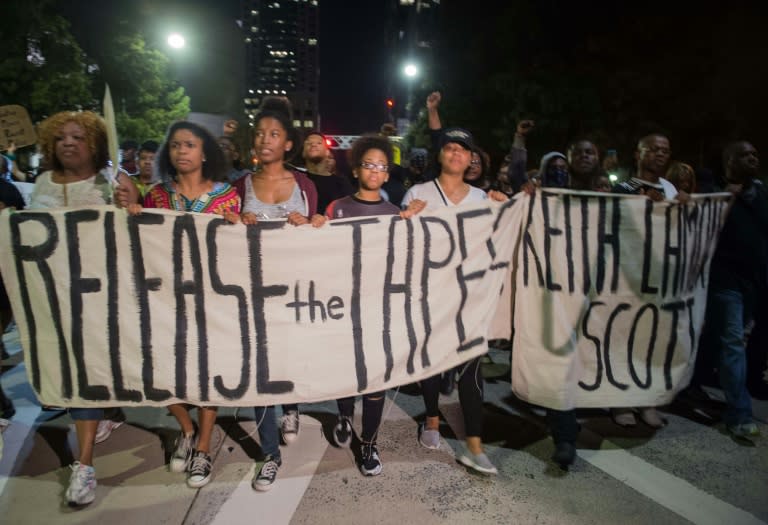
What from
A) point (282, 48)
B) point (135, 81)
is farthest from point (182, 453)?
point (282, 48)

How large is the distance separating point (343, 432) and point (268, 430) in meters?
0.58

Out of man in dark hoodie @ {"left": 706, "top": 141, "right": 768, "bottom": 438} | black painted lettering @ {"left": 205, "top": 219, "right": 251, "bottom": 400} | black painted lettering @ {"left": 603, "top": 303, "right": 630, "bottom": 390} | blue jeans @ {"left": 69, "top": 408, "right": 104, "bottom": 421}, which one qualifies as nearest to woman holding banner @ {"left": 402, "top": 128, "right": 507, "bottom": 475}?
black painted lettering @ {"left": 603, "top": 303, "right": 630, "bottom": 390}

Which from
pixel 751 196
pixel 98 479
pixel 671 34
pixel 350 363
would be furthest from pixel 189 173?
pixel 671 34

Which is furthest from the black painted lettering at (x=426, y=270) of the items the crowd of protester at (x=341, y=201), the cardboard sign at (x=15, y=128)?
the cardboard sign at (x=15, y=128)

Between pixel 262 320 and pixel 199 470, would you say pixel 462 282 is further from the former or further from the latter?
pixel 199 470

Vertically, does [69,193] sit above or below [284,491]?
above

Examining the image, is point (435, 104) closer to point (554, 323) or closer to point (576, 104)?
point (554, 323)

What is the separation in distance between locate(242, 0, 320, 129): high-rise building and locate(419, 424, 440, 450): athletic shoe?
572ft

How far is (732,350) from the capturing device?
354cm

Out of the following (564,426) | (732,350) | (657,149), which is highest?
(657,149)

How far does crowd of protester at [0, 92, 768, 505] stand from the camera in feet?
9.93

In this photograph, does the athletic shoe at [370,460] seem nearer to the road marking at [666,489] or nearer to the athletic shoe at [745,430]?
the road marking at [666,489]

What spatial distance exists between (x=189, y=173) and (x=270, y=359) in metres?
1.17

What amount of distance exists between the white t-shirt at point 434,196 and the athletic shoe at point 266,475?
1696 mm
